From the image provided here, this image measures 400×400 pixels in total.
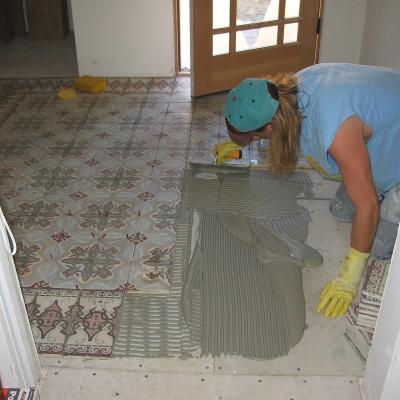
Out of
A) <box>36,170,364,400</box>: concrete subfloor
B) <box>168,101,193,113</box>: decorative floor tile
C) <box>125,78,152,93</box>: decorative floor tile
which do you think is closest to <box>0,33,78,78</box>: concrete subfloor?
<box>125,78,152,93</box>: decorative floor tile

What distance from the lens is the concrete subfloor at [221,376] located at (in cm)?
146

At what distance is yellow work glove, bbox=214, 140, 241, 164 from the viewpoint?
2.59 m

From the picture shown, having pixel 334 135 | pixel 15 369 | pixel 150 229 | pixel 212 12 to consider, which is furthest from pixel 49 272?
pixel 212 12

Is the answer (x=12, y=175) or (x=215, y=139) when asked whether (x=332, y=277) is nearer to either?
(x=215, y=139)

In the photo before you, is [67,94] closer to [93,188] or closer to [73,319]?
[93,188]

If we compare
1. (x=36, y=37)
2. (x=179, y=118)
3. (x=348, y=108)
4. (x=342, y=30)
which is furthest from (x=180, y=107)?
(x=36, y=37)

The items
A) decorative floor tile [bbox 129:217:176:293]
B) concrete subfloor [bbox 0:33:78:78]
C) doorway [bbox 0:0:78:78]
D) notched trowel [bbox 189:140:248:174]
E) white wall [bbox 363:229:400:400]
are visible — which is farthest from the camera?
doorway [bbox 0:0:78:78]

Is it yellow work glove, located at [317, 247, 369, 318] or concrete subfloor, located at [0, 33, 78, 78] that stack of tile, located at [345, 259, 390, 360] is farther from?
concrete subfloor, located at [0, 33, 78, 78]

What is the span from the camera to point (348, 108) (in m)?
1.57

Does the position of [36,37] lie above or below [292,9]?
below

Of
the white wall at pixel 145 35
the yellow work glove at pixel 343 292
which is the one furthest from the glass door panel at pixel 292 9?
the yellow work glove at pixel 343 292

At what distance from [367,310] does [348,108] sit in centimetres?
62

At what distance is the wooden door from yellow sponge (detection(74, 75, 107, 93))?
2.19 ft

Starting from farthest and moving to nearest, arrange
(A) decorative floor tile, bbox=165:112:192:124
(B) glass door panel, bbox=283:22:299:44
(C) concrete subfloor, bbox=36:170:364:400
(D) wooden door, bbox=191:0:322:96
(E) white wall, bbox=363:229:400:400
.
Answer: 1. (B) glass door panel, bbox=283:22:299:44
2. (D) wooden door, bbox=191:0:322:96
3. (A) decorative floor tile, bbox=165:112:192:124
4. (C) concrete subfloor, bbox=36:170:364:400
5. (E) white wall, bbox=363:229:400:400
